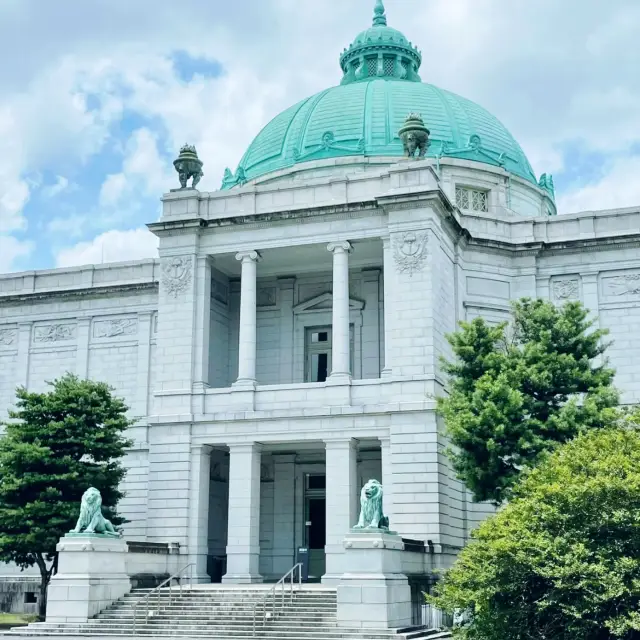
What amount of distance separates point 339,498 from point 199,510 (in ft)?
16.8

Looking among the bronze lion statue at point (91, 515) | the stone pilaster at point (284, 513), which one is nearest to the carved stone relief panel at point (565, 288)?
the stone pilaster at point (284, 513)

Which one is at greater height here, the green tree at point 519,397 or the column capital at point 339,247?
the column capital at point 339,247

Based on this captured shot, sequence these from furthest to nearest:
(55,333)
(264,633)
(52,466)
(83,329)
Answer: (55,333)
(83,329)
(52,466)
(264,633)

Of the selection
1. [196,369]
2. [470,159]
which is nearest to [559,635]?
[196,369]

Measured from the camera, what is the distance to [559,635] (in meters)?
19.2

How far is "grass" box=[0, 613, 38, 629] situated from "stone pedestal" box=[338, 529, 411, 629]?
1241 centimetres

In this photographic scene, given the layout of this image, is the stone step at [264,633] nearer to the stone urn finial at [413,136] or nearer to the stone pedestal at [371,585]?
the stone pedestal at [371,585]

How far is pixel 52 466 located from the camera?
31.4 metres

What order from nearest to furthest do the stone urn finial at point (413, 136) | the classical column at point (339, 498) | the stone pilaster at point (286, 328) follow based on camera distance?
the classical column at point (339, 498) → the stone urn finial at point (413, 136) → the stone pilaster at point (286, 328)

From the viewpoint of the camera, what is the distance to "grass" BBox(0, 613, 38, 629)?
102 ft

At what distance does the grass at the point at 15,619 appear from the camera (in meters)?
31.0

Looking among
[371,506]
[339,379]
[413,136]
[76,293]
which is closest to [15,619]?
[339,379]

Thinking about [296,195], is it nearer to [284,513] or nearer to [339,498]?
[339,498]

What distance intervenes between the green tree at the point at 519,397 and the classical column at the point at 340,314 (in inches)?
202
